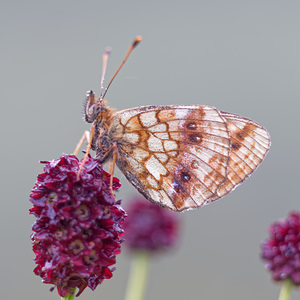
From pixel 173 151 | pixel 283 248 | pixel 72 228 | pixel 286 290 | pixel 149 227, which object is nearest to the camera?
pixel 72 228

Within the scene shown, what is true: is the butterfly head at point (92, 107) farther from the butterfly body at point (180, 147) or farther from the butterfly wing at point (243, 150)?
the butterfly wing at point (243, 150)

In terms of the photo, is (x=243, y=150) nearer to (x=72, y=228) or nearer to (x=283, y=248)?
(x=283, y=248)

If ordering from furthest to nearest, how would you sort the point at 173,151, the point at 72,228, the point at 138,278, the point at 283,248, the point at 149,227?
the point at 149,227, the point at 138,278, the point at 283,248, the point at 173,151, the point at 72,228

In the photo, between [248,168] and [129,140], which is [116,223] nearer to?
[129,140]

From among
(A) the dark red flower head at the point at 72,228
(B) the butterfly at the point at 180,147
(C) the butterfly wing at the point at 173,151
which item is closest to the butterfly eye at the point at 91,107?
(B) the butterfly at the point at 180,147

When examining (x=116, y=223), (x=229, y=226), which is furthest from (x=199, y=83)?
(x=116, y=223)

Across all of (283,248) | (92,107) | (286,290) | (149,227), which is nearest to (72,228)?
(92,107)

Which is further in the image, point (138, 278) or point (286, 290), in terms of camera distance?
point (138, 278)
